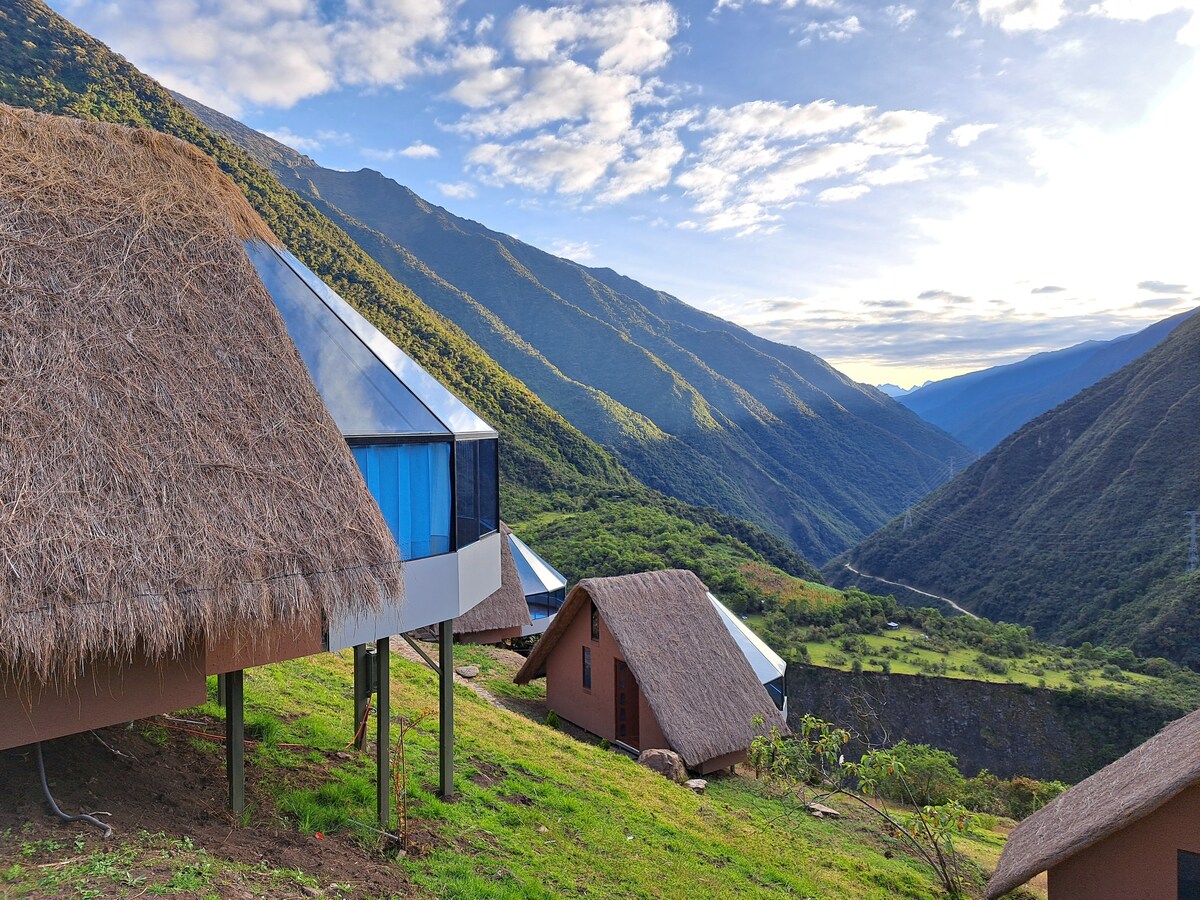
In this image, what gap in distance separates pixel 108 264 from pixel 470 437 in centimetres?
→ 371

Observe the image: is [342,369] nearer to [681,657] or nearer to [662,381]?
[681,657]

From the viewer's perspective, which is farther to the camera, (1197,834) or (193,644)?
(1197,834)

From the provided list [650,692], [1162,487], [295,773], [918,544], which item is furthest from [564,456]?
[295,773]

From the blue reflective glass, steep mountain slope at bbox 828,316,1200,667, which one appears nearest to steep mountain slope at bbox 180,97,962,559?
steep mountain slope at bbox 828,316,1200,667

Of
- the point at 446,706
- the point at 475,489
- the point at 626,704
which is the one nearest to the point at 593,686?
the point at 626,704

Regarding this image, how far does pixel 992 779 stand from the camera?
72.7ft

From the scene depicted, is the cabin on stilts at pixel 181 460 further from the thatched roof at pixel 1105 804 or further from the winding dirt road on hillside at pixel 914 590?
the winding dirt road on hillside at pixel 914 590

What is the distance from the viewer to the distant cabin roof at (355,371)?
6.81 m

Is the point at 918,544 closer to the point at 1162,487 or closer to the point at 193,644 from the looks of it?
the point at 1162,487

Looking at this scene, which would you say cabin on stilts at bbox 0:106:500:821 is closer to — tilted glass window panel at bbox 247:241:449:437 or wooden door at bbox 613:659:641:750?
tilted glass window panel at bbox 247:241:449:437

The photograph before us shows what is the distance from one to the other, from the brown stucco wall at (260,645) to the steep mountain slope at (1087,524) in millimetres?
49421

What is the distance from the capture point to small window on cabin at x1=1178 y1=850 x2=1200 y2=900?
7.97 m

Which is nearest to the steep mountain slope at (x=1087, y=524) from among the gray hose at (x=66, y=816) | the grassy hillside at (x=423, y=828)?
the grassy hillside at (x=423, y=828)

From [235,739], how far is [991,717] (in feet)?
121
